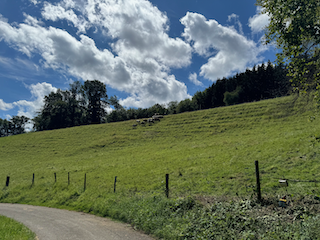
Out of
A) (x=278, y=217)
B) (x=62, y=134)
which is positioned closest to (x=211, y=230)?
(x=278, y=217)

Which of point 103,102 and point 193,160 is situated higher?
point 103,102

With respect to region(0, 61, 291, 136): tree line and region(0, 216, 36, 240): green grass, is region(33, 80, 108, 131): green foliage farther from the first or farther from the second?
region(0, 216, 36, 240): green grass

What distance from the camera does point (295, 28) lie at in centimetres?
876

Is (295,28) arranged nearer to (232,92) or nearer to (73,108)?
(232,92)

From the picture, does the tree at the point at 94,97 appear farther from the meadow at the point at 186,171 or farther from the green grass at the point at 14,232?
the green grass at the point at 14,232

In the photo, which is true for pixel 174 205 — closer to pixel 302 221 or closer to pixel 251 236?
pixel 251 236

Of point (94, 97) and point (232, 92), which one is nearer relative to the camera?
point (232, 92)

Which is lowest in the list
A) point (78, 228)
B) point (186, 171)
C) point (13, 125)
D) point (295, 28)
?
point (78, 228)

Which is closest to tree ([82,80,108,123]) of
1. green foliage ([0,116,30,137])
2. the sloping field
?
the sloping field

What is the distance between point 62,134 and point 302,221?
2584 inches

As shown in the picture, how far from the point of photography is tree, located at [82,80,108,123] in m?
109

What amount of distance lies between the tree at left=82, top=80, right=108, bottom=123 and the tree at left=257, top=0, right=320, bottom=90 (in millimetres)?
108402

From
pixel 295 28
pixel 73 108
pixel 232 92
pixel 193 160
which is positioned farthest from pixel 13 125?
pixel 295 28

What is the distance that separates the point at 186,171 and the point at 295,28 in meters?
14.7
